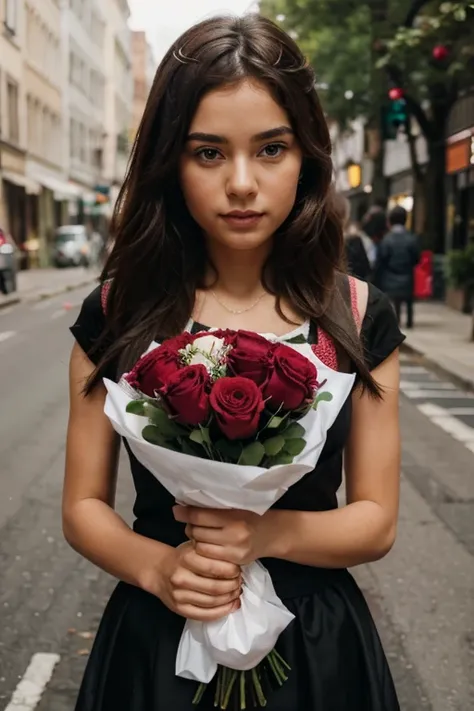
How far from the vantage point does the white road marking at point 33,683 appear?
353 cm

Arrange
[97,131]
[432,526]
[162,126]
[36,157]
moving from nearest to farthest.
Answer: [162,126] < [432,526] < [36,157] < [97,131]

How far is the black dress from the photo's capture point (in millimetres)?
1671

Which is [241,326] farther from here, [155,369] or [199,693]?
[199,693]

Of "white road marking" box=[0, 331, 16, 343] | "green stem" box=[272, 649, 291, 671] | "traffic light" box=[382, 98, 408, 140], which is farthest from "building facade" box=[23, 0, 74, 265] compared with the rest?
"green stem" box=[272, 649, 291, 671]

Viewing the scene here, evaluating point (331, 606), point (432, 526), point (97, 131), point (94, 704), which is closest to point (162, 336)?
point (331, 606)

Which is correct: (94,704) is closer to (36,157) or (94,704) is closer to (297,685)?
(297,685)

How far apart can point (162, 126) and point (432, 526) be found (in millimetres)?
4410

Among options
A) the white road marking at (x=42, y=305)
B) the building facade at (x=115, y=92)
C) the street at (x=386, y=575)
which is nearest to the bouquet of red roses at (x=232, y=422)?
the street at (x=386, y=575)

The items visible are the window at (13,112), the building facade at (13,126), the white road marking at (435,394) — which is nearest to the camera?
the white road marking at (435,394)

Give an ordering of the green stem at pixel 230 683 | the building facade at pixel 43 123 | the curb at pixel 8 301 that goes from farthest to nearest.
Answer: the building facade at pixel 43 123 < the curb at pixel 8 301 < the green stem at pixel 230 683

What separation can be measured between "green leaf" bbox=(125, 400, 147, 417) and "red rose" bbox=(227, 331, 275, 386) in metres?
0.14

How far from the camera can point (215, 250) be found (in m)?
1.83

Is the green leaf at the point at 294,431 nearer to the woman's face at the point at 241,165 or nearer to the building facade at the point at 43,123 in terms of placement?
the woman's face at the point at 241,165

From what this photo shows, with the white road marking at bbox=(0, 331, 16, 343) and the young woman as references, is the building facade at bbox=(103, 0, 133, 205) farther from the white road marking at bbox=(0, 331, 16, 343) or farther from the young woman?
the young woman
